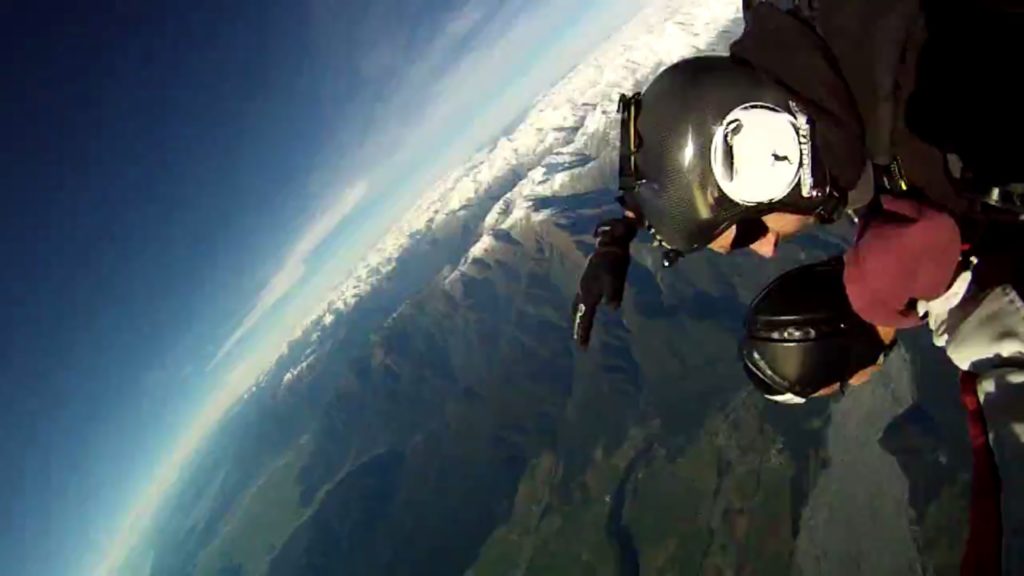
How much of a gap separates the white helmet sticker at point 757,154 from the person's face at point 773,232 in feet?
0.55

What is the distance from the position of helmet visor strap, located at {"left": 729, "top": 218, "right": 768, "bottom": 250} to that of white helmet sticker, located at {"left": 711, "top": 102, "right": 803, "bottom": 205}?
0.21 metres

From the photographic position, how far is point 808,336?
80.4 inches

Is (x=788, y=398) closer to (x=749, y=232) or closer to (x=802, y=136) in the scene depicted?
(x=749, y=232)

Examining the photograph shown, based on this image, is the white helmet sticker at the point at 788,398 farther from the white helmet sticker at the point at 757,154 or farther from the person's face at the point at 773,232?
the white helmet sticker at the point at 757,154

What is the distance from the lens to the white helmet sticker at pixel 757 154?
1.89 metres

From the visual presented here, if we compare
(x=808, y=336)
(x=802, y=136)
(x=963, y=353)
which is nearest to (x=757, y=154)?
(x=802, y=136)

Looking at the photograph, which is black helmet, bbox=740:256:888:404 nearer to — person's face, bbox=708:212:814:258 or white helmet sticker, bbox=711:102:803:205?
person's face, bbox=708:212:814:258

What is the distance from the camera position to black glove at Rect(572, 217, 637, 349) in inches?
101

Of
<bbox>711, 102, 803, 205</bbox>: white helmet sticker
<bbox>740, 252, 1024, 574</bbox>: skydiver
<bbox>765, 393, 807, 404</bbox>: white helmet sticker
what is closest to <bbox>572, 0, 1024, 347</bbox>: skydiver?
<bbox>711, 102, 803, 205</bbox>: white helmet sticker

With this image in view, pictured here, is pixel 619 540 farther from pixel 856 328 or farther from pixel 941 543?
pixel 856 328

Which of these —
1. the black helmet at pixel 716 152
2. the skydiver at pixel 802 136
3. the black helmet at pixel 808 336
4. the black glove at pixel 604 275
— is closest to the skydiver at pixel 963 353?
the black helmet at pixel 808 336

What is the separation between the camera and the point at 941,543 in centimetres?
7225

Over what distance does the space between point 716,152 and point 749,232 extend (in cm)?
37

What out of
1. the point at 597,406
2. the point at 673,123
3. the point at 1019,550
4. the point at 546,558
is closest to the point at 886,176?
the point at 673,123
